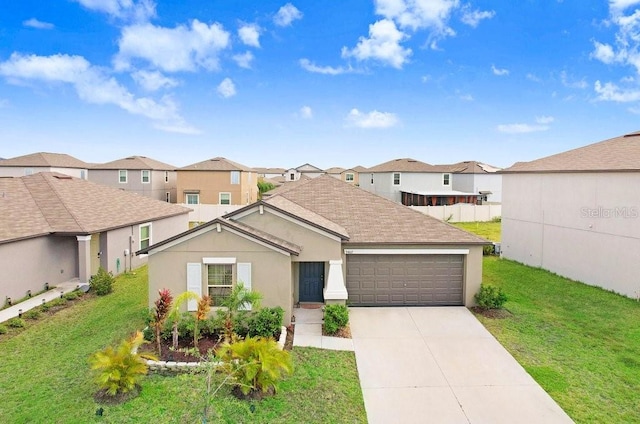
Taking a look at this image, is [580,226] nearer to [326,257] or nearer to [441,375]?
[326,257]

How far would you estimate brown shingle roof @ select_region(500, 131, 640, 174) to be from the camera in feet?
57.1

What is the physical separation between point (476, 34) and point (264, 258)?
2098 cm

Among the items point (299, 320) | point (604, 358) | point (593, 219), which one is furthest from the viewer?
point (593, 219)

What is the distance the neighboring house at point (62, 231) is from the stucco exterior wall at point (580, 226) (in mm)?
20954

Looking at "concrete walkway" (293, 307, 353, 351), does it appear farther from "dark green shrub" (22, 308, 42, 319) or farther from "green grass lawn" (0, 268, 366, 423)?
"dark green shrub" (22, 308, 42, 319)

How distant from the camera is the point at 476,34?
24.8 metres

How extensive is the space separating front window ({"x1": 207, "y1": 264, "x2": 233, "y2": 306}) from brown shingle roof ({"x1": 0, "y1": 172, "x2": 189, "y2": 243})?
25.0 feet

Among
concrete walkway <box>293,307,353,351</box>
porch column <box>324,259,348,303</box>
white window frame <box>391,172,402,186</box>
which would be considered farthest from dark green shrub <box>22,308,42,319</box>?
white window frame <box>391,172,402,186</box>

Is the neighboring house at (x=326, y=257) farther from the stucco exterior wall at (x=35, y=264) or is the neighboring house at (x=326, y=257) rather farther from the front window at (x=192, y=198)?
the front window at (x=192, y=198)

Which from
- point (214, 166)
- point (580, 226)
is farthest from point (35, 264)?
point (214, 166)

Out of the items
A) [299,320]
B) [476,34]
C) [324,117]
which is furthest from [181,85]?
[299,320]

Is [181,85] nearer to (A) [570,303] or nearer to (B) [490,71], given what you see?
(B) [490,71]

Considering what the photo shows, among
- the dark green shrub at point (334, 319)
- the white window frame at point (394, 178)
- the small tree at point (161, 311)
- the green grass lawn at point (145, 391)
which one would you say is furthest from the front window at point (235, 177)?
the small tree at point (161, 311)

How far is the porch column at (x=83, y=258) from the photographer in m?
16.8
